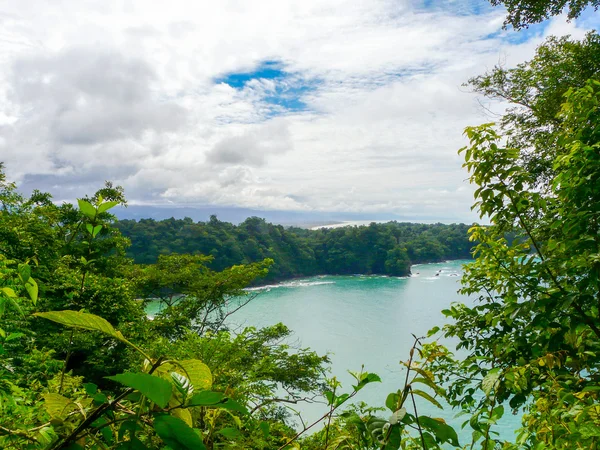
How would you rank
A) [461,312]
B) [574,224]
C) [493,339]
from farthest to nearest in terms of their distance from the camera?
[461,312] → [493,339] → [574,224]

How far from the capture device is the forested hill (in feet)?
93.0

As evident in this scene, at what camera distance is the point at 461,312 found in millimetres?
2078

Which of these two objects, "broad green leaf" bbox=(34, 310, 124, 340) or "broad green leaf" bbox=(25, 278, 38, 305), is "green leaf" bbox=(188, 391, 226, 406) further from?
"broad green leaf" bbox=(25, 278, 38, 305)

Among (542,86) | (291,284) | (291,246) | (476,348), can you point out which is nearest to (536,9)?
(542,86)

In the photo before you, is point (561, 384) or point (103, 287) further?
point (103, 287)

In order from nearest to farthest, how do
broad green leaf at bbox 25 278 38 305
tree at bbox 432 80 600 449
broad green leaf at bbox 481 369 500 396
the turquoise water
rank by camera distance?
broad green leaf at bbox 25 278 38 305
broad green leaf at bbox 481 369 500 396
tree at bbox 432 80 600 449
the turquoise water

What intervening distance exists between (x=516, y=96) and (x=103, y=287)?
7.01 m

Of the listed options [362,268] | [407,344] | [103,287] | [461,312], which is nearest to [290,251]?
[362,268]

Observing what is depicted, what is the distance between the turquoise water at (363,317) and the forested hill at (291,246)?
2.00m

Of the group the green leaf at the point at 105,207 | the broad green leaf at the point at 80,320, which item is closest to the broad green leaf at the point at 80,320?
the broad green leaf at the point at 80,320

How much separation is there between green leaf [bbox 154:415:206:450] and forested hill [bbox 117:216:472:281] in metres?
27.8

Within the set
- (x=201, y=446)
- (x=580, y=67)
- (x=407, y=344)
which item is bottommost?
(x=407, y=344)

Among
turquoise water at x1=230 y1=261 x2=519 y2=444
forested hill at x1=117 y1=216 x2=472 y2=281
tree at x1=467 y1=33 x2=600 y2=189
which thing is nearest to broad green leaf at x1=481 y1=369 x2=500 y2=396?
tree at x1=467 y1=33 x2=600 y2=189

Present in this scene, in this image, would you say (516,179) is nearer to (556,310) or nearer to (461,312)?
(556,310)
